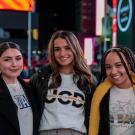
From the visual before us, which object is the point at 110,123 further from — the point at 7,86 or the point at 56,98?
the point at 7,86

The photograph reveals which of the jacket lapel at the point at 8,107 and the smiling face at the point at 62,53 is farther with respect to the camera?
the smiling face at the point at 62,53

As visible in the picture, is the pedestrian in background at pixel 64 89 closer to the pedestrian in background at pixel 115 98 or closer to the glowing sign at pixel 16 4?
the pedestrian in background at pixel 115 98

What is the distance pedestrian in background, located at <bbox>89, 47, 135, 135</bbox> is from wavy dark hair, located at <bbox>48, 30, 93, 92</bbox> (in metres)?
0.24

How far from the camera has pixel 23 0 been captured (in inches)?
207

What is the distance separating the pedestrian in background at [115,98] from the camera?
3305mm

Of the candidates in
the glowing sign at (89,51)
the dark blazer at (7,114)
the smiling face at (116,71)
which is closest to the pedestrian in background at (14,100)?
the dark blazer at (7,114)

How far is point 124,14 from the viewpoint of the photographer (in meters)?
9.06

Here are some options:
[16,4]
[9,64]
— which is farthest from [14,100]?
[16,4]

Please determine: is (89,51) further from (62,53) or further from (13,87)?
(13,87)

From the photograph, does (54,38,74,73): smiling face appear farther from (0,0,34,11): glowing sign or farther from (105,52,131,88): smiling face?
(0,0,34,11): glowing sign

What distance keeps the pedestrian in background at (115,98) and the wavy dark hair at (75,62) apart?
0.78 feet

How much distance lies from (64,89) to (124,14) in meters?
5.81

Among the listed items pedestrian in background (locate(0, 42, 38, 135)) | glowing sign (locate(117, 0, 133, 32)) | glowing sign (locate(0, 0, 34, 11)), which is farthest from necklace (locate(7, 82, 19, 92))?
glowing sign (locate(117, 0, 133, 32))

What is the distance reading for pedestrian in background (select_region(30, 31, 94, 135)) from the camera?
3400mm
